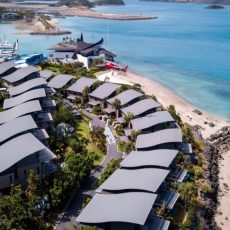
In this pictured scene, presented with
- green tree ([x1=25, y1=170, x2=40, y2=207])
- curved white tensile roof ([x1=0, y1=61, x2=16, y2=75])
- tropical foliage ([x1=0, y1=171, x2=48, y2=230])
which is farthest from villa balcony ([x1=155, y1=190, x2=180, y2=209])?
curved white tensile roof ([x1=0, y1=61, x2=16, y2=75])

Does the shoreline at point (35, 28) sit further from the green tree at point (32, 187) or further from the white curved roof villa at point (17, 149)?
the green tree at point (32, 187)

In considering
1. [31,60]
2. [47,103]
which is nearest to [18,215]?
[47,103]

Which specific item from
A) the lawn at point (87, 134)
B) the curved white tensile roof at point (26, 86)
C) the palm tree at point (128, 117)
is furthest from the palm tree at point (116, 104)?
the curved white tensile roof at point (26, 86)

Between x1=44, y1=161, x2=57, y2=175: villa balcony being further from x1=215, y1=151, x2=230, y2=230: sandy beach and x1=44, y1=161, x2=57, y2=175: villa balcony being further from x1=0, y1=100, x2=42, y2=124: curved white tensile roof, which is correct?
x1=215, y1=151, x2=230, y2=230: sandy beach

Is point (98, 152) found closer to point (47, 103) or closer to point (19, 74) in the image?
point (47, 103)

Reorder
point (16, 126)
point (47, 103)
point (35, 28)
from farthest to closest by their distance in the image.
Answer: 1. point (35, 28)
2. point (47, 103)
3. point (16, 126)

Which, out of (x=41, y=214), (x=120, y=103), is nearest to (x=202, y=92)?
(x=120, y=103)
